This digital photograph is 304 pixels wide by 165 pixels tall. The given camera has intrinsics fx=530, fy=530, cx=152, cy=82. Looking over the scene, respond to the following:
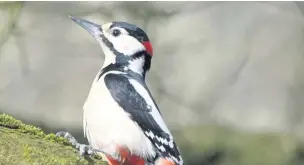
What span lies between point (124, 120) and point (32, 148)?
0.89ft

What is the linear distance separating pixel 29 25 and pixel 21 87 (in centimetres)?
20

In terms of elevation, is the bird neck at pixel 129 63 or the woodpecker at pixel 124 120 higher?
the bird neck at pixel 129 63

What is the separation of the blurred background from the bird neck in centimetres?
27

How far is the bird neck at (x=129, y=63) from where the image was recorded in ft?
4.32

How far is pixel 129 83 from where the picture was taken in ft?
4.14

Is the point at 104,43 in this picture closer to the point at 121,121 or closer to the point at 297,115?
the point at 121,121

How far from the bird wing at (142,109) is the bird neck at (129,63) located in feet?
0.15

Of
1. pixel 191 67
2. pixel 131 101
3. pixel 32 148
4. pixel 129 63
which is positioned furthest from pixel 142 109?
pixel 191 67

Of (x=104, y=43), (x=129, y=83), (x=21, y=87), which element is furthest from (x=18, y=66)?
(x=129, y=83)

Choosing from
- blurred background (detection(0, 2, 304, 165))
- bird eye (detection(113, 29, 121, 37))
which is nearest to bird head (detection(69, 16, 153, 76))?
bird eye (detection(113, 29, 121, 37))

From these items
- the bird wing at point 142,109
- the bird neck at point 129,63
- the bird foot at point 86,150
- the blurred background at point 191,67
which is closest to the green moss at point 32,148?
the bird foot at point 86,150

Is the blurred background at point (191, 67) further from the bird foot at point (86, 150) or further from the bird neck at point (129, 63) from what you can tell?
the bird foot at point (86, 150)

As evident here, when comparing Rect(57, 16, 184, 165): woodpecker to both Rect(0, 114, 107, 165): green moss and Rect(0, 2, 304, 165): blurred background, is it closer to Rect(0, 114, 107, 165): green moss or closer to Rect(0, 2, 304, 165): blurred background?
Rect(0, 114, 107, 165): green moss

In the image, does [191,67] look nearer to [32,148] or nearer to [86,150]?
[86,150]
